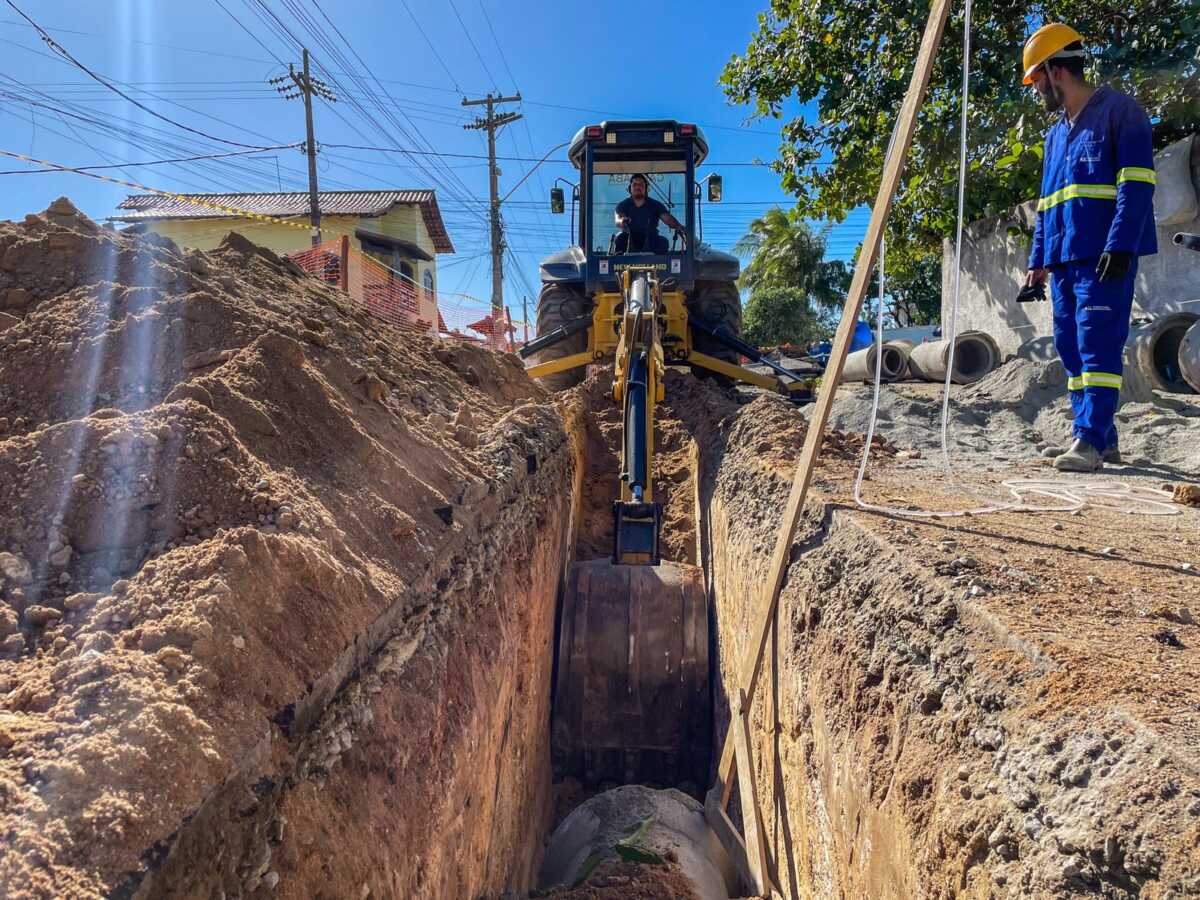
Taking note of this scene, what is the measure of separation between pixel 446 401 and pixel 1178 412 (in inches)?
190

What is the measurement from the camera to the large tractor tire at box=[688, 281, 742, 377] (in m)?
8.15

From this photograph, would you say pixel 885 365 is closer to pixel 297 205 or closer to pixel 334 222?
pixel 334 222

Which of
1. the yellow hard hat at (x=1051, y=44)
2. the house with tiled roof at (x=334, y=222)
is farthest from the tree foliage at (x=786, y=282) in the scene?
the yellow hard hat at (x=1051, y=44)

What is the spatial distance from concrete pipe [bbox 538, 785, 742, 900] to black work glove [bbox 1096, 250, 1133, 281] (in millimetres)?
3268

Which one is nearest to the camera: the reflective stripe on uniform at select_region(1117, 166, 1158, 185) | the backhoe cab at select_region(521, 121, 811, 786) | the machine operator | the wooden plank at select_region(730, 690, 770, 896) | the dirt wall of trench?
the dirt wall of trench

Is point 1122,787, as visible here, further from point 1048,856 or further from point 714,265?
point 714,265

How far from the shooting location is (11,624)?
147 cm

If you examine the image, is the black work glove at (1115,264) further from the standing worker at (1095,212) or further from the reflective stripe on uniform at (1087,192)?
the reflective stripe on uniform at (1087,192)

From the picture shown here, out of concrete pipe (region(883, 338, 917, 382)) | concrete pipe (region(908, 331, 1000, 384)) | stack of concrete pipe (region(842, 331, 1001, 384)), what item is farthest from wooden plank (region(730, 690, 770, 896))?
concrete pipe (region(883, 338, 917, 382))

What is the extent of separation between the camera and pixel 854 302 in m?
→ 2.21

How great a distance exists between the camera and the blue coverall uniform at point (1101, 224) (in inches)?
147

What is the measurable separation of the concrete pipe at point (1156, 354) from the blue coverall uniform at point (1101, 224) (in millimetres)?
2449

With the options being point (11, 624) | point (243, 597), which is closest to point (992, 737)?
point (243, 597)

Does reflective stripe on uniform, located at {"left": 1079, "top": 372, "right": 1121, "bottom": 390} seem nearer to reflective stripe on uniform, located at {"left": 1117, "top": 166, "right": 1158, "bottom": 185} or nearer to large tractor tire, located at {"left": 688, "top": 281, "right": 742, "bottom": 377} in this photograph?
reflective stripe on uniform, located at {"left": 1117, "top": 166, "right": 1158, "bottom": 185}
